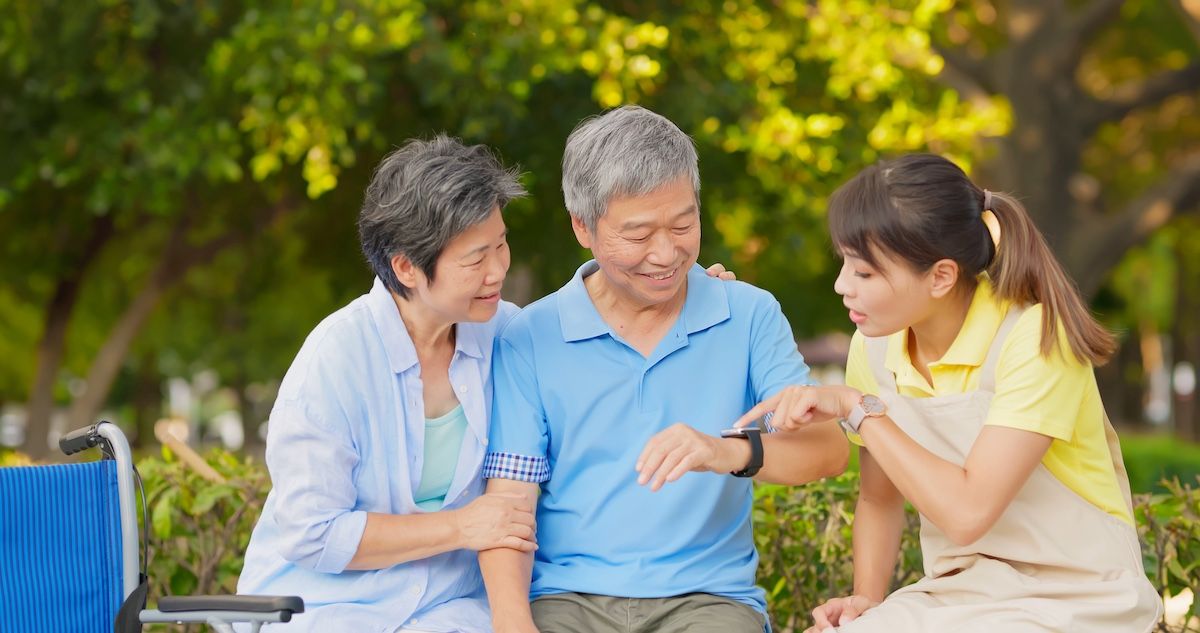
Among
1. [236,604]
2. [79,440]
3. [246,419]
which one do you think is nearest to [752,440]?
[236,604]

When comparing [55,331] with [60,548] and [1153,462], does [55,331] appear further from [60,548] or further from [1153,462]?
[1153,462]

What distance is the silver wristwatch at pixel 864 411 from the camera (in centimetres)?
272

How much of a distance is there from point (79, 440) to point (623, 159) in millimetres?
1421

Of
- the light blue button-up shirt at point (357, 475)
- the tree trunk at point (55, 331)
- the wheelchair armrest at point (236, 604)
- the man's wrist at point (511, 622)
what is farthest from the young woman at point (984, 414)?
the tree trunk at point (55, 331)

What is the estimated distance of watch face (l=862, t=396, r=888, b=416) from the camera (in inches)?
108

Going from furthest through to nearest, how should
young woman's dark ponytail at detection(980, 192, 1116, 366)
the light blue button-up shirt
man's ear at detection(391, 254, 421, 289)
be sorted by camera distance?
man's ear at detection(391, 254, 421, 289), the light blue button-up shirt, young woman's dark ponytail at detection(980, 192, 1116, 366)

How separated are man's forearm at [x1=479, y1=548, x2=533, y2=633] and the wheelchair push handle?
37.7 inches

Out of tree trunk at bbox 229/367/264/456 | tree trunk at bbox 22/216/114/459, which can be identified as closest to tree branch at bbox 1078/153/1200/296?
tree trunk at bbox 22/216/114/459

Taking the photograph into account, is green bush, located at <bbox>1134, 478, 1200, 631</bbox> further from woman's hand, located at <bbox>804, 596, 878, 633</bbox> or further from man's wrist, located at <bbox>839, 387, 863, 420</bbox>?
man's wrist, located at <bbox>839, 387, 863, 420</bbox>

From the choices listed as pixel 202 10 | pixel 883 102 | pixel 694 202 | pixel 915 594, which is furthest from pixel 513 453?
pixel 883 102

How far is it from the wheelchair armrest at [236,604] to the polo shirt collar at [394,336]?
2.23 ft

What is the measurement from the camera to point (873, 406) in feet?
9.04

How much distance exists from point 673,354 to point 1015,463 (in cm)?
86

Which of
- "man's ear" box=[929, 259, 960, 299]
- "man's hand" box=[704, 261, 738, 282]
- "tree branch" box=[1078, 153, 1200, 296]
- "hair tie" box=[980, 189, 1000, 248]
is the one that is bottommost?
"man's ear" box=[929, 259, 960, 299]
